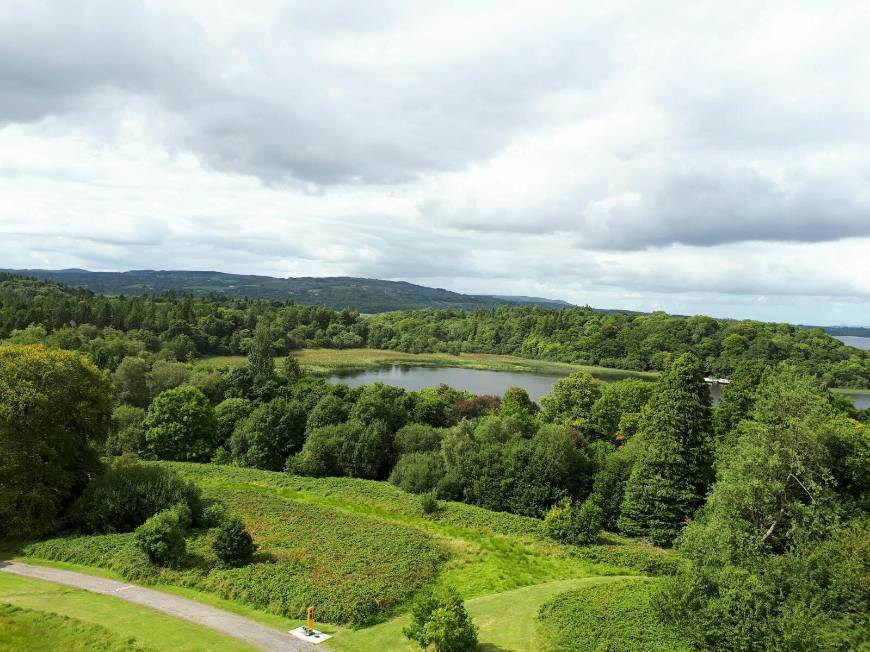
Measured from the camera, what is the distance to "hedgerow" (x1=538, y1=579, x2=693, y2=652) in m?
14.8

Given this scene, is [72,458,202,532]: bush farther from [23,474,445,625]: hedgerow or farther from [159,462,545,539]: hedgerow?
[159,462,545,539]: hedgerow

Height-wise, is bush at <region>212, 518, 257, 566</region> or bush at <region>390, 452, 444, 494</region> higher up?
bush at <region>212, 518, 257, 566</region>

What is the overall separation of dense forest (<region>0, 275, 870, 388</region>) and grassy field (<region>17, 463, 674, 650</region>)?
42.2 metres

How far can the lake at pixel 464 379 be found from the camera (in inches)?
3455

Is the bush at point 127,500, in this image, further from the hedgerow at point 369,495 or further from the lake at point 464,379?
the lake at point 464,379

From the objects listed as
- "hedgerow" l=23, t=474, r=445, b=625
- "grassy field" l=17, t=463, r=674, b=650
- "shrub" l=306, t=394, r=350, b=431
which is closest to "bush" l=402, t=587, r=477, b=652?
"grassy field" l=17, t=463, r=674, b=650

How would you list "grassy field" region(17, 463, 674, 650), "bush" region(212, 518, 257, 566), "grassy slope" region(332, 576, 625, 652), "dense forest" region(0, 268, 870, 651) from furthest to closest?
"bush" region(212, 518, 257, 566), "grassy field" region(17, 463, 674, 650), "dense forest" region(0, 268, 870, 651), "grassy slope" region(332, 576, 625, 652)

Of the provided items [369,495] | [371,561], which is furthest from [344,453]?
[371,561]

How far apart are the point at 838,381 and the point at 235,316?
398 ft

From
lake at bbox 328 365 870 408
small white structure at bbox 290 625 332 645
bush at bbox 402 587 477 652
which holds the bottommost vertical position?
lake at bbox 328 365 870 408

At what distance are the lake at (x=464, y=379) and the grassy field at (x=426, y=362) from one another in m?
2.45

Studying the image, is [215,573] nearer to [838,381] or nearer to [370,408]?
[370,408]

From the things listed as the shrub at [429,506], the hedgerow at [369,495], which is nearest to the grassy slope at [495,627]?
the hedgerow at [369,495]

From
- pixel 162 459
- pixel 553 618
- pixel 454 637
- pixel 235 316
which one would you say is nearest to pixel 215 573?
pixel 454 637
